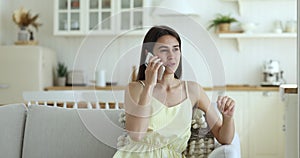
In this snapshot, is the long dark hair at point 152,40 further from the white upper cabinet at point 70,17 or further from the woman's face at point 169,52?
the white upper cabinet at point 70,17

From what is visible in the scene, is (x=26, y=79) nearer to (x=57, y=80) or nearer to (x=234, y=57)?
(x=57, y=80)

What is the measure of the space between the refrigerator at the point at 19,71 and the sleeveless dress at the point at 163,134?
2723mm

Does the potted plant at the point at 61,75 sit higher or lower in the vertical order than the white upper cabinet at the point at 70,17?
lower

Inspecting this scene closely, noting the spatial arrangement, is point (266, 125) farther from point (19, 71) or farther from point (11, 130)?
point (11, 130)

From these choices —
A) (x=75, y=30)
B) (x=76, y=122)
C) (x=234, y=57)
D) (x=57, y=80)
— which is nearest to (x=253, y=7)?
(x=234, y=57)

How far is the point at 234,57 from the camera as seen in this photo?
16.0 ft

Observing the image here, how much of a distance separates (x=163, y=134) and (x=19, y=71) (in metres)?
2.94

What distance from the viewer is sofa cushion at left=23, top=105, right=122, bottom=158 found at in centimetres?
229

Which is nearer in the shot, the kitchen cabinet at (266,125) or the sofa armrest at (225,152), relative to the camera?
the sofa armrest at (225,152)

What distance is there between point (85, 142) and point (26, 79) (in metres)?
2.38

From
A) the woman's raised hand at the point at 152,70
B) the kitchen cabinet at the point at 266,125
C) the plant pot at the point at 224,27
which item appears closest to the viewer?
the woman's raised hand at the point at 152,70

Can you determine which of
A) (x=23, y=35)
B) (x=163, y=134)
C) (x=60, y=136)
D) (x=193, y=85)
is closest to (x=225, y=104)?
(x=193, y=85)

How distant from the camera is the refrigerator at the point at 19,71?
4484 mm

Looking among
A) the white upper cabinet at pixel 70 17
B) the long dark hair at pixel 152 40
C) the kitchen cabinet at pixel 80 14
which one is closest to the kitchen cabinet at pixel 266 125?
the kitchen cabinet at pixel 80 14
